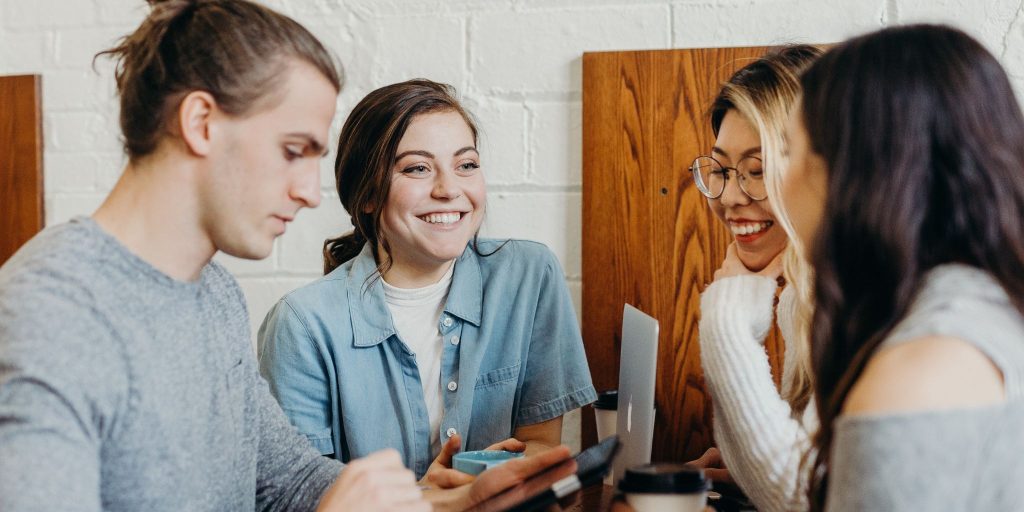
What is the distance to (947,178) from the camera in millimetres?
779

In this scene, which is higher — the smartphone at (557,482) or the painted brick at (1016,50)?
the painted brick at (1016,50)

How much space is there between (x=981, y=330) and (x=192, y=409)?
28.8 inches

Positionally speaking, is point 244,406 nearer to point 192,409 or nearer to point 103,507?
point 192,409

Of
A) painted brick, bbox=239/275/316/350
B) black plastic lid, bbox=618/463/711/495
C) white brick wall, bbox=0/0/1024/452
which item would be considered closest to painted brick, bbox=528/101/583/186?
white brick wall, bbox=0/0/1024/452

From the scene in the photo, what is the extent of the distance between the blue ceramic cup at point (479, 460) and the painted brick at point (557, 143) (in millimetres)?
657

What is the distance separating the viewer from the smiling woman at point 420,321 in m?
1.58

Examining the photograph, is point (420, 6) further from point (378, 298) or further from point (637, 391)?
point (637, 391)

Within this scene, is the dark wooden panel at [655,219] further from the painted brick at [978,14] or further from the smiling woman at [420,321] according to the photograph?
the painted brick at [978,14]

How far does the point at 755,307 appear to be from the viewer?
1.34 meters

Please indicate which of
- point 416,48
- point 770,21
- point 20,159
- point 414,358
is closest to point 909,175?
point 414,358

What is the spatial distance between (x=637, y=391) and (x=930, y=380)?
53 centimetres

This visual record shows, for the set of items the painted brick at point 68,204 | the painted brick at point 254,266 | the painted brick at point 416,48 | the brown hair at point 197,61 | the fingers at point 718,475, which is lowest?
the fingers at point 718,475

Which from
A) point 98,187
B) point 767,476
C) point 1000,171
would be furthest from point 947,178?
point 98,187

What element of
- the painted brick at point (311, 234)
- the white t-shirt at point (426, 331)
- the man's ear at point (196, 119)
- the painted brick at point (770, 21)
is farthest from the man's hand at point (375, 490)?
the painted brick at point (770, 21)
